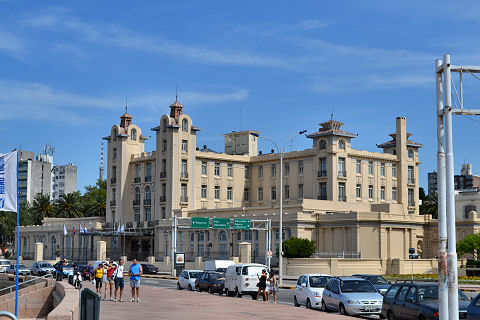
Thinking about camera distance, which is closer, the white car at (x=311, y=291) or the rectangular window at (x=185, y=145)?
the white car at (x=311, y=291)

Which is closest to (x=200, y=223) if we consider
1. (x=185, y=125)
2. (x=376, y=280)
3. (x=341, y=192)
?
(x=341, y=192)

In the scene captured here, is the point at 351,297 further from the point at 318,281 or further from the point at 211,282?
the point at 211,282

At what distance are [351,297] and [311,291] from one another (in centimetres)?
405

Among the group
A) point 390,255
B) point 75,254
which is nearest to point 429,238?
point 390,255

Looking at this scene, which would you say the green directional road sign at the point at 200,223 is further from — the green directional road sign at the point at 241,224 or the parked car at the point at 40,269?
the parked car at the point at 40,269

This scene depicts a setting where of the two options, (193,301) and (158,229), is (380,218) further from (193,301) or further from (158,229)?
(193,301)

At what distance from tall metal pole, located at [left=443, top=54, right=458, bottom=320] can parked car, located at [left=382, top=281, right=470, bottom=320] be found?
434 centimetres

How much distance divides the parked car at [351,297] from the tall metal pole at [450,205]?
9361mm

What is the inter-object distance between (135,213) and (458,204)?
48.3 metres

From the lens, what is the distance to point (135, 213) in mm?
102812

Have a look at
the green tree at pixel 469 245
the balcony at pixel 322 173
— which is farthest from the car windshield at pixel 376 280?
the balcony at pixel 322 173

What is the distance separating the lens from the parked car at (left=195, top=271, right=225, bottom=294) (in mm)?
42281

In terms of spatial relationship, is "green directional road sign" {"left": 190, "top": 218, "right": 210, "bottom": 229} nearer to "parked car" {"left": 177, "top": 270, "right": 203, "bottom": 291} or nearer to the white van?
"parked car" {"left": 177, "top": 270, "right": 203, "bottom": 291}

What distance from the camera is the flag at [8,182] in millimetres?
23859
